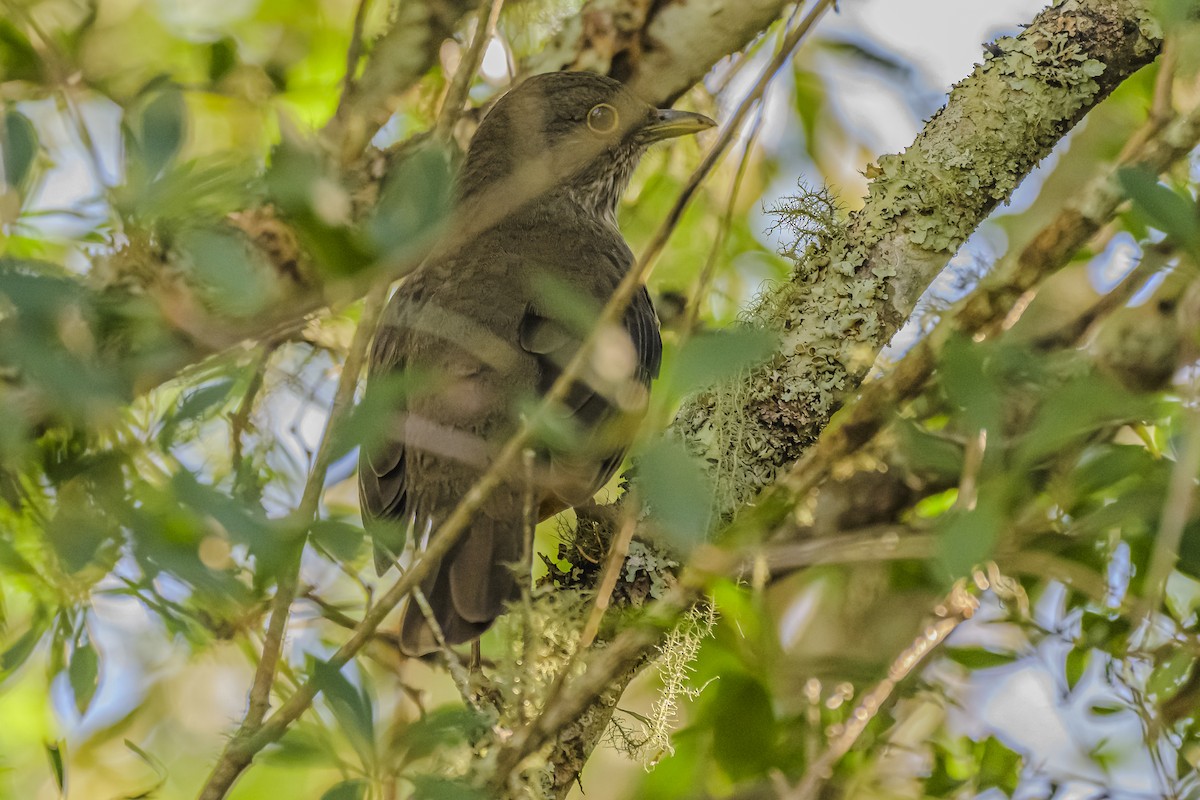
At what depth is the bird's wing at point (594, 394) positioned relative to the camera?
2.78 m

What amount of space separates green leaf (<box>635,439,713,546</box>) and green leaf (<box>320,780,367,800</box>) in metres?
0.82

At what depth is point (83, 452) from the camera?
9.12 ft

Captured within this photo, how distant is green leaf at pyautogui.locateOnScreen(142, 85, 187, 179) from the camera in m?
2.53

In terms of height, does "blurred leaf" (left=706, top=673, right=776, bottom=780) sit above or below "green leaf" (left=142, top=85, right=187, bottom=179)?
below

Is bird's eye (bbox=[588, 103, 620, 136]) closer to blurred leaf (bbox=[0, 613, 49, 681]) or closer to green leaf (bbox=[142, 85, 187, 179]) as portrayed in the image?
green leaf (bbox=[142, 85, 187, 179])

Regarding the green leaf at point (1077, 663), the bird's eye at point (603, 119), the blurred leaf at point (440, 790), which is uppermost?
the bird's eye at point (603, 119)

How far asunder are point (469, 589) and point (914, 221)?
5.55 ft

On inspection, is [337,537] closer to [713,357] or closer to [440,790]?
[440,790]

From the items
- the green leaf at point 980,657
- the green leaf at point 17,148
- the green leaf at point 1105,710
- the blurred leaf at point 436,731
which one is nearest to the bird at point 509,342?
the blurred leaf at point 436,731

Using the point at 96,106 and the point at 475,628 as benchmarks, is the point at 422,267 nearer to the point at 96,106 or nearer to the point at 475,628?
the point at 96,106

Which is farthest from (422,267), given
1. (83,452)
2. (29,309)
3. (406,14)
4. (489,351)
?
(29,309)

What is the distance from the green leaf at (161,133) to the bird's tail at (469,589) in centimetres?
148

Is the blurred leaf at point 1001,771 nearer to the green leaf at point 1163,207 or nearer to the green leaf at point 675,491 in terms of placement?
the green leaf at point 1163,207

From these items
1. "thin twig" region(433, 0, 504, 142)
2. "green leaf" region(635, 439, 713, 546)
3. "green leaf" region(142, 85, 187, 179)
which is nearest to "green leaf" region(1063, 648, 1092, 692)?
"green leaf" region(635, 439, 713, 546)
